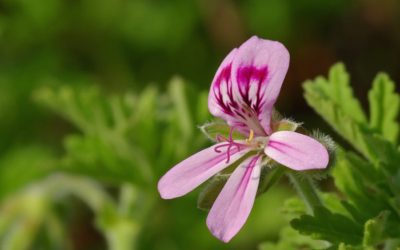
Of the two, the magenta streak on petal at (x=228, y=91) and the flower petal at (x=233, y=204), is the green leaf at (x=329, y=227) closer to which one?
the flower petal at (x=233, y=204)

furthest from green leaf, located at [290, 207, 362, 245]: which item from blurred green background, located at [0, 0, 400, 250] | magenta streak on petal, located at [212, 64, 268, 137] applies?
blurred green background, located at [0, 0, 400, 250]

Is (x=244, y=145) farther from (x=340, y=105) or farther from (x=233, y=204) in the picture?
(x=340, y=105)

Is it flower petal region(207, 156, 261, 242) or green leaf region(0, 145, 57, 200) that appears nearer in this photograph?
flower petal region(207, 156, 261, 242)

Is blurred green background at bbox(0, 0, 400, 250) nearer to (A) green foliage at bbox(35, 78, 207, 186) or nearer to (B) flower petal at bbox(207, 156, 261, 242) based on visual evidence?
(A) green foliage at bbox(35, 78, 207, 186)

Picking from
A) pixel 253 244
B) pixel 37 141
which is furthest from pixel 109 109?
pixel 37 141

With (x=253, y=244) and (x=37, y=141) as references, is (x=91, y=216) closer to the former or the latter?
(x=37, y=141)

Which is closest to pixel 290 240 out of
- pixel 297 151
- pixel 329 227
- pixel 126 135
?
pixel 329 227

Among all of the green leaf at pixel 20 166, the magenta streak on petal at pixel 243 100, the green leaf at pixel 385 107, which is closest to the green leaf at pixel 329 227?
the magenta streak on petal at pixel 243 100
